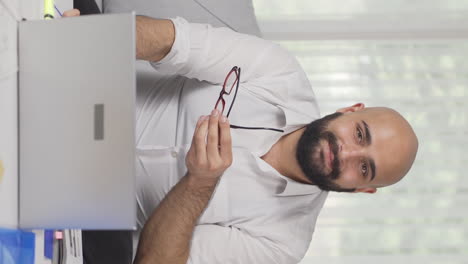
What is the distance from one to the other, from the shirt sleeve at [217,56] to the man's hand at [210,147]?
0.86 feet

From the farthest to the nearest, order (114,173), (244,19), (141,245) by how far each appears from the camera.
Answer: (244,19)
(141,245)
(114,173)

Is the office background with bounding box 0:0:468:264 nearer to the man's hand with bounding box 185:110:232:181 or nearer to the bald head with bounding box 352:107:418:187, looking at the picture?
the bald head with bounding box 352:107:418:187

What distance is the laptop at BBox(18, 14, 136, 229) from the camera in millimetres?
680

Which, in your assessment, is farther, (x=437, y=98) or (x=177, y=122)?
(x=437, y=98)

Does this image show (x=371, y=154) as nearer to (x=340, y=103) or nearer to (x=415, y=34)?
(x=340, y=103)

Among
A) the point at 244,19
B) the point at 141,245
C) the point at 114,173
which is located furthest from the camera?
the point at 244,19

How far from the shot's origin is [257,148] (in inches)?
52.9

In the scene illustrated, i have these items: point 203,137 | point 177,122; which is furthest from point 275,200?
point 203,137

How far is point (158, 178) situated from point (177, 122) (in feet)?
0.52

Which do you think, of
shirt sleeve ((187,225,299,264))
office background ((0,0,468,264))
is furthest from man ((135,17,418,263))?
office background ((0,0,468,264))

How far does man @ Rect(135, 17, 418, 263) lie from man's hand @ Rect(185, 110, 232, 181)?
24cm

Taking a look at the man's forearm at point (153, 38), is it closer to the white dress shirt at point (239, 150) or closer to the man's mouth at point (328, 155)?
the white dress shirt at point (239, 150)

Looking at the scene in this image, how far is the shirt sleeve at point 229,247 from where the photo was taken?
1274mm

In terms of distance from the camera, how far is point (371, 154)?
1325 millimetres
